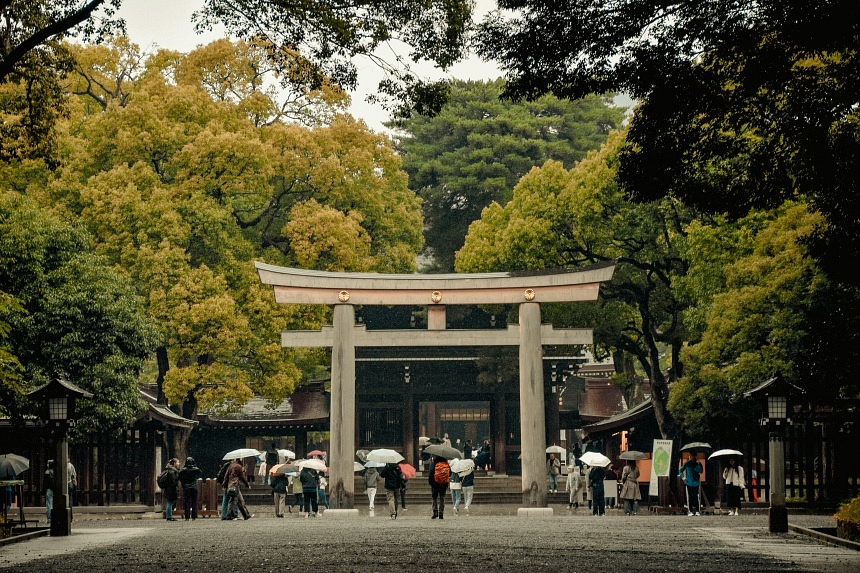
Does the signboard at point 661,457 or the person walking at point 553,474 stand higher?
the signboard at point 661,457

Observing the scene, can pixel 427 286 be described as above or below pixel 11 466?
above

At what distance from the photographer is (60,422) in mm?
20719

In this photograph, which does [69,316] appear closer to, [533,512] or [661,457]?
[533,512]

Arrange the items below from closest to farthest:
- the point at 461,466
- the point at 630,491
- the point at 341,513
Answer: the point at 341,513 < the point at 630,491 < the point at 461,466

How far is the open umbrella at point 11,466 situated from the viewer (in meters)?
23.1

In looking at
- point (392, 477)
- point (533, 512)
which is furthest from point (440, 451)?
point (533, 512)

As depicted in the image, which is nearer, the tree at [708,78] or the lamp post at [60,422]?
the tree at [708,78]

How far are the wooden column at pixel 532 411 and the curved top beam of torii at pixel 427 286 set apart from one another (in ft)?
2.02

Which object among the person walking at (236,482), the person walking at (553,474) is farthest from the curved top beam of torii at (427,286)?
the person walking at (553,474)

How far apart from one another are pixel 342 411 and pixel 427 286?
3884mm

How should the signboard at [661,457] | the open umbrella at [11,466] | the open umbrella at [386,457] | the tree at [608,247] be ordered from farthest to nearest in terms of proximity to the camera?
the tree at [608,247], the signboard at [661,457], the open umbrella at [386,457], the open umbrella at [11,466]

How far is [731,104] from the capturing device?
13500 mm

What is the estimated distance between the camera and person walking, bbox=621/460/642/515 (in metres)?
29.8

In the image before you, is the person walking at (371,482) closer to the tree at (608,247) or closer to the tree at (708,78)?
the tree at (608,247)
